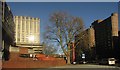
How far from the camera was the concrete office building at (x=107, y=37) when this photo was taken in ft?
381

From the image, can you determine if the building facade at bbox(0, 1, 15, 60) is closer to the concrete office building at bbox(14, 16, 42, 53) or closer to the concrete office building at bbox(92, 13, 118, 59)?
the concrete office building at bbox(92, 13, 118, 59)

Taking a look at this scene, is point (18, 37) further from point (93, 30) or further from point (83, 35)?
point (83, 35)

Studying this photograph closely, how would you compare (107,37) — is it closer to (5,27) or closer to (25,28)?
(5,27)

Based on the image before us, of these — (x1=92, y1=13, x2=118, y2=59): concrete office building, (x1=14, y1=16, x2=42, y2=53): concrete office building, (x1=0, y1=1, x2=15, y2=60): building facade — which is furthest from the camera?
(x1=14, y1=16, x2=42, y2=53): concrete office building

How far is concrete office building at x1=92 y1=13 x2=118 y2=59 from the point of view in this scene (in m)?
116

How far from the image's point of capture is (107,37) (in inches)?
4961

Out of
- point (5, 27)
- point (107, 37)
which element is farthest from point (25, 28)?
point (5, 27)

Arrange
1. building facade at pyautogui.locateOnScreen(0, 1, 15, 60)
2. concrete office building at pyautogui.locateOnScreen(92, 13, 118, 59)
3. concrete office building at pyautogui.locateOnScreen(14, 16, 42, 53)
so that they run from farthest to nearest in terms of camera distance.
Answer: concrete office building at pyautogui.locateOnScreen(14, 16, 42, 53), concrete office building at pyautogui.locateOnScreen(92, 13, 118, 59), building facade at pyautogui.locateOnScreen(0, 1, 15, 60)

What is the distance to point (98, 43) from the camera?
135 m

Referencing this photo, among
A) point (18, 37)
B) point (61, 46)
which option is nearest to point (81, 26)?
point (61, 46)

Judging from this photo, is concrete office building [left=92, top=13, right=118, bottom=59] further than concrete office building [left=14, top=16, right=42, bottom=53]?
No

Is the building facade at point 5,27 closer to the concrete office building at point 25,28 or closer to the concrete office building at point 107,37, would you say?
the concrete office building at point 107,37

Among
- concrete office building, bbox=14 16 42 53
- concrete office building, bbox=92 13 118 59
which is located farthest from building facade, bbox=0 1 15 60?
concrete office building, bbox=14 16 42 53

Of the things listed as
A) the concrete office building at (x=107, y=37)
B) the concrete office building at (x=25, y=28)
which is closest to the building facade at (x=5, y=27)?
the concrete office building at (x=107, y=37)
